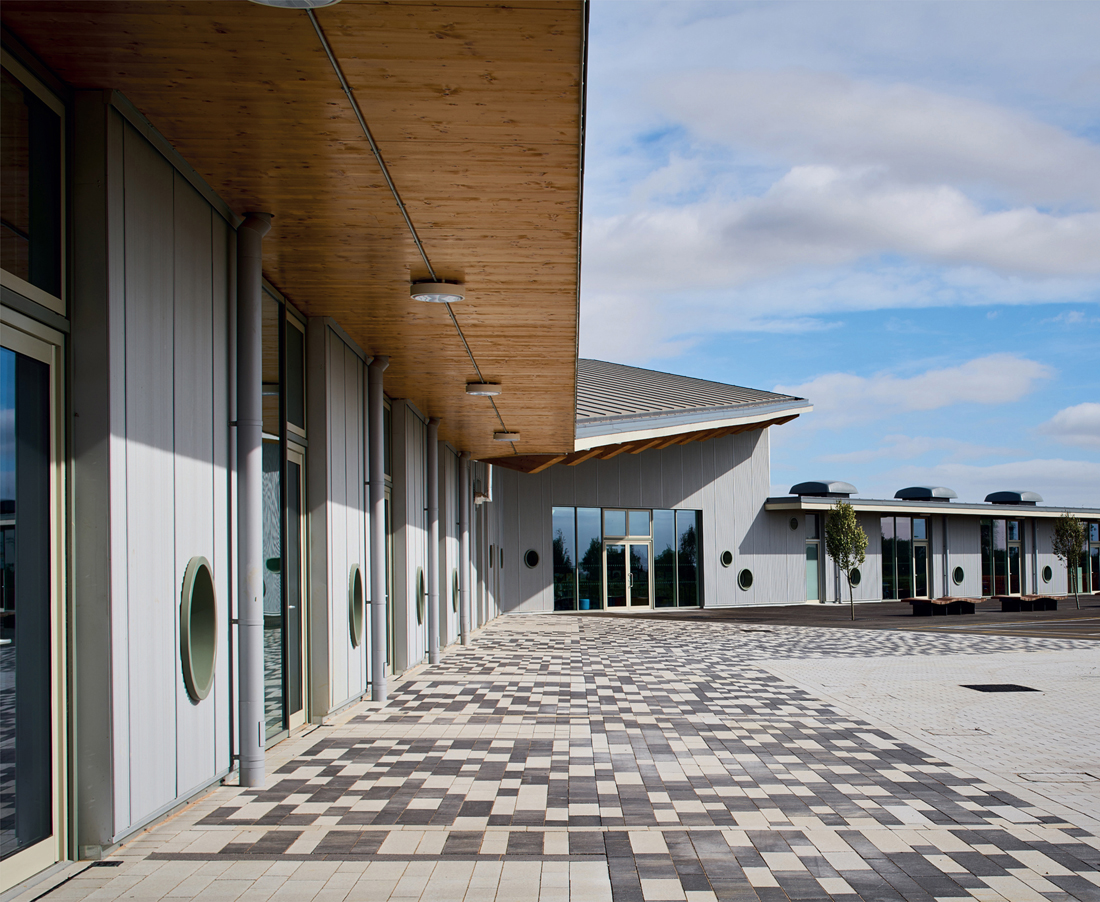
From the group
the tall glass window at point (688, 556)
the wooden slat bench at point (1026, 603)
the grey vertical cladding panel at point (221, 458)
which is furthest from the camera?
the tall glass window at point (688, 556)

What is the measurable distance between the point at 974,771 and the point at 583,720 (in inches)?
144

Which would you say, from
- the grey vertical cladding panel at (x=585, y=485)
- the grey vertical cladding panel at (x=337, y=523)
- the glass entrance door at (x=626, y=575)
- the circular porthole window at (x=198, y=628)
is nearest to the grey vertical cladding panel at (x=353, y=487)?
the grey vertical cladding panel at (x=337, y=523)

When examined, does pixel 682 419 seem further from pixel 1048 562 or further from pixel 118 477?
pixel 1048 562

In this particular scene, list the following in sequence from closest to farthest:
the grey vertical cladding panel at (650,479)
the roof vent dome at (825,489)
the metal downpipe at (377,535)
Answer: the metal downpipe at (377,535), the grey vertical cladding panel at (650,479), the roof vent dome at (825,489)

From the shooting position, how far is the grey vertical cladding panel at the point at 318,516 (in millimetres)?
9258

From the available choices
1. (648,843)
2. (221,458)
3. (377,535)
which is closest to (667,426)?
(377,535)

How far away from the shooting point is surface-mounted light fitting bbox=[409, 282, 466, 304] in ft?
26.9

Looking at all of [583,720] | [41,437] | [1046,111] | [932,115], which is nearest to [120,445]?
[41,437]

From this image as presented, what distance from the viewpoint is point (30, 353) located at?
4.61m

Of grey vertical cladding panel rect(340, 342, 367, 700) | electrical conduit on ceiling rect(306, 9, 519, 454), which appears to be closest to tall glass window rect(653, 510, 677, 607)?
grey vertical cladding panel rect(340, 342, 367, 700)

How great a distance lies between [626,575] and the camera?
31.5 meters

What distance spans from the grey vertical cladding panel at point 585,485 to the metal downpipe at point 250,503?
24.3m

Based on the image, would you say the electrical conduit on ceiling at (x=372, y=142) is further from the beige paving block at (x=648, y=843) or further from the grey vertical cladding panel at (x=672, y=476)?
the grey vertical cladding panel at (x=672, y=476)

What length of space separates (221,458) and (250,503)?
0.36m
